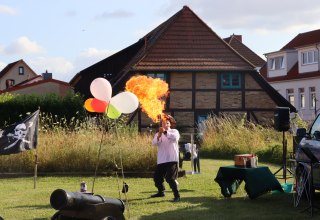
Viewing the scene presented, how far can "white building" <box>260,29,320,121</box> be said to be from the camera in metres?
49.5

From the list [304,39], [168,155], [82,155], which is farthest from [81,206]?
[304,39]

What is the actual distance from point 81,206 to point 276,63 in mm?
49082

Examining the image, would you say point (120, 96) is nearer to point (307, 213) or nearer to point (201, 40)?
point (307, 213)

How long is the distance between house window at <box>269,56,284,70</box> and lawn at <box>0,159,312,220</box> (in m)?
38.7

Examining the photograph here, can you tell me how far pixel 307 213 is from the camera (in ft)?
37.5

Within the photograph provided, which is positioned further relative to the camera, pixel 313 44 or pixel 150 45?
pixel 313 44

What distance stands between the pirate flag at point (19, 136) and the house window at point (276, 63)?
4064cm

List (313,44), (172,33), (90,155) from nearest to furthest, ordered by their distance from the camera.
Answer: (90,155), (172,33), (313,44)

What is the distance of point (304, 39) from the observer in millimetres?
53875

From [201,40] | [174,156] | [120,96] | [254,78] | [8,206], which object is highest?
[201,40]

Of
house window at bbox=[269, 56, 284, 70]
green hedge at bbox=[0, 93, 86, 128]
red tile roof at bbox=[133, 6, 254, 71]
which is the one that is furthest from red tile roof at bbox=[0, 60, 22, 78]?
red tile roof at bbox=[133, 6, 254, 71]

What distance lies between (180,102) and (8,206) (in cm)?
2405

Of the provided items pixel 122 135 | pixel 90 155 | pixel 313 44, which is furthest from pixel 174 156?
pixel 313 44

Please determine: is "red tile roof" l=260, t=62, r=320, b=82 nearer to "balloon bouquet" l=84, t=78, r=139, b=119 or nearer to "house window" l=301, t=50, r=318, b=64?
"house window" l=301, t=50, r=318, b=64
